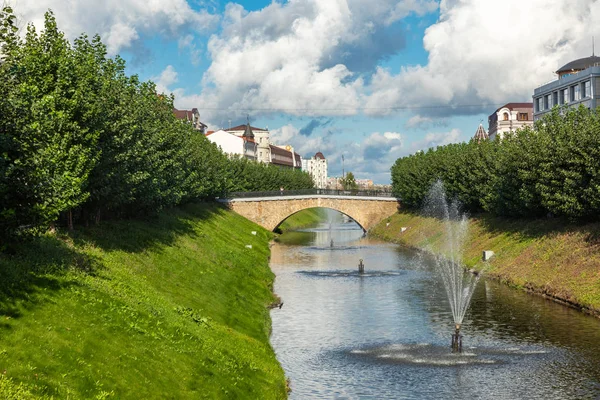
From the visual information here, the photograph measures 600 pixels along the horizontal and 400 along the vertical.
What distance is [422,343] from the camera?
45.8 m

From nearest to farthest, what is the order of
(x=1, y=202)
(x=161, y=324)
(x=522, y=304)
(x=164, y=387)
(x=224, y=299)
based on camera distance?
(x=164, y=387)
(x=1, y=202)
(x=161, y=324)
(x=224, y=299)
(x=522, y=304)

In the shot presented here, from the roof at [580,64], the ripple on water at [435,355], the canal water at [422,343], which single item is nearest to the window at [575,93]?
the roof at [580,64]

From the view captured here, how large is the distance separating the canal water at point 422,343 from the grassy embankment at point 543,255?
2.02 m

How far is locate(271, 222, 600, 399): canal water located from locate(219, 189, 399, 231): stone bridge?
62185mm

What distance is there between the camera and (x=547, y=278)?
6397 cm

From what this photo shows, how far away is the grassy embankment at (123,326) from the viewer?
2439 cm

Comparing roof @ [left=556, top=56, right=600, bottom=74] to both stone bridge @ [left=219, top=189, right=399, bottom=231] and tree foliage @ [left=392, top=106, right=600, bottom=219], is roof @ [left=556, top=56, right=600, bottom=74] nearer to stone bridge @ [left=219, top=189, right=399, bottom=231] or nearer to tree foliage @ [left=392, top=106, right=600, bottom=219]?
tree foliage @ [left=392, top=106, right=600, bottom=219]

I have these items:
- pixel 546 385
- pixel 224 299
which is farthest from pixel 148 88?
pixel 546 385

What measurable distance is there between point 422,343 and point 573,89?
88.0 metres

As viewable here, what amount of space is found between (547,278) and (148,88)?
44.3 meters

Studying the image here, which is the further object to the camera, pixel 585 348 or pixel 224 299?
pixel 224 299

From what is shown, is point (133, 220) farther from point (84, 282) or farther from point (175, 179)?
point (84, 282)

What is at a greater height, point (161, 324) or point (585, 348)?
point (161, 324)

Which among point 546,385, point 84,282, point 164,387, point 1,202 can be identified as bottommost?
point 546,385
